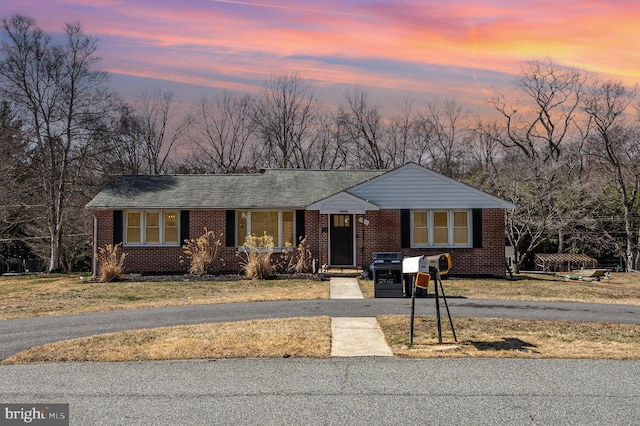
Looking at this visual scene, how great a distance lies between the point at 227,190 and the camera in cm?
2306

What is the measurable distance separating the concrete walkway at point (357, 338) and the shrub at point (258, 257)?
8.73 metres

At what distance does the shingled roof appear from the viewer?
70.8 feet

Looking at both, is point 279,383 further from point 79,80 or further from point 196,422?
point 79,80

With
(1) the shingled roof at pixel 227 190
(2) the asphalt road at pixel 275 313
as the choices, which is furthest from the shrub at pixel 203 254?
(2) the asphalt road at pixel 275 313

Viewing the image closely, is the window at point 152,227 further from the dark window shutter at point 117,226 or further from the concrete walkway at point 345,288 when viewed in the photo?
the concrete walkway at point 345,288

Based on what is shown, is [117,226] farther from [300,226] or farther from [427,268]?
[427,268]

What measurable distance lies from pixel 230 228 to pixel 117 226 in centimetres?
459

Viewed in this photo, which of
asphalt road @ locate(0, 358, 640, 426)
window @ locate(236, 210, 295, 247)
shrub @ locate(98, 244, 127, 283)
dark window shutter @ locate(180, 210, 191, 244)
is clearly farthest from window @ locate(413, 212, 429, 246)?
asphalt road @ locate(0, 358, 640, 426)

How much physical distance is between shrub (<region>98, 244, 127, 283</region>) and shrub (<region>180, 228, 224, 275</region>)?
7.87 feet

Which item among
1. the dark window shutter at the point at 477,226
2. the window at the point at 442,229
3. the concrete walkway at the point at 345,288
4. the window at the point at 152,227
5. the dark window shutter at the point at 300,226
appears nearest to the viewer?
the concrete walkway at the point at 345,288

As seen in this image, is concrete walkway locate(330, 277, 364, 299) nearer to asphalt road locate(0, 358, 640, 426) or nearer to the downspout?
asphalt road locate(0, 358, 640, 426)

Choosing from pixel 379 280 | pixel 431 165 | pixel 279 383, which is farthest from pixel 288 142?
pixel 279 383

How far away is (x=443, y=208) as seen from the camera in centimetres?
2100

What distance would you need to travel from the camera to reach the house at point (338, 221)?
68.9 feet
